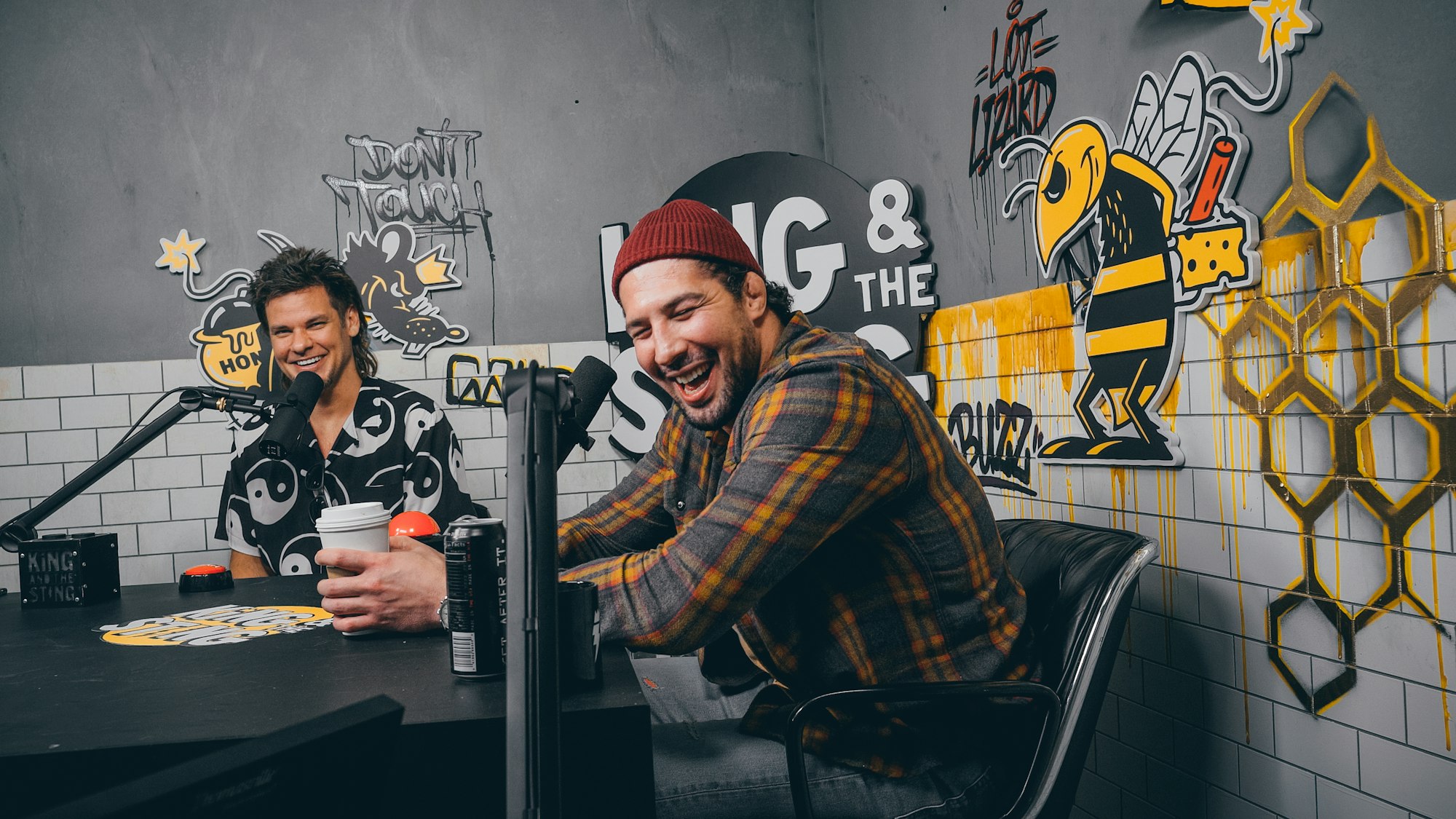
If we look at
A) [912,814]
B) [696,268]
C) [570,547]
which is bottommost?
[912,814]

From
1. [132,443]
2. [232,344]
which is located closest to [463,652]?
[132,443]

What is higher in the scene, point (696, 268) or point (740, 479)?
point (696, 268)

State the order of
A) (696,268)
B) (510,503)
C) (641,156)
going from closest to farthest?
1. (510,503)
2. (696,268)
3. (641,156)

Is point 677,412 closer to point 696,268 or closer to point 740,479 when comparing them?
point 696,268

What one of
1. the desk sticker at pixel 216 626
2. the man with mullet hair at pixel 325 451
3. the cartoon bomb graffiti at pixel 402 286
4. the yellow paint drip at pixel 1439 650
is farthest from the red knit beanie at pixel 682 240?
the cartoon bomb graffiti at pixel 402 286

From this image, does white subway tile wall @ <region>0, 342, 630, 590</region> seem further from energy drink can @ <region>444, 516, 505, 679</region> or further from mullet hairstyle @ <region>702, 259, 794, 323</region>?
energy drink can @ <region>444, 516, 505, 679</region>

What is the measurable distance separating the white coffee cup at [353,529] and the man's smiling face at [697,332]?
1.77 feet

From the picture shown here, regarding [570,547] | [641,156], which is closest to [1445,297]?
Answer: [570,547]

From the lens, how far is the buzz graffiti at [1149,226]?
5.37 ft

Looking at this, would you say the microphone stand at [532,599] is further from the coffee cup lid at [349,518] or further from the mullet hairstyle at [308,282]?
the mullet hairstyle at [308,282]

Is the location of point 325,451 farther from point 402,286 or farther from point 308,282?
point 402,286

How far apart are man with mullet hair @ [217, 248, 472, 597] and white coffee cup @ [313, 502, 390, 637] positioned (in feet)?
4.50

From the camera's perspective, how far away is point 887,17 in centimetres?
317

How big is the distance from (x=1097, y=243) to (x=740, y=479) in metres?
1.22
